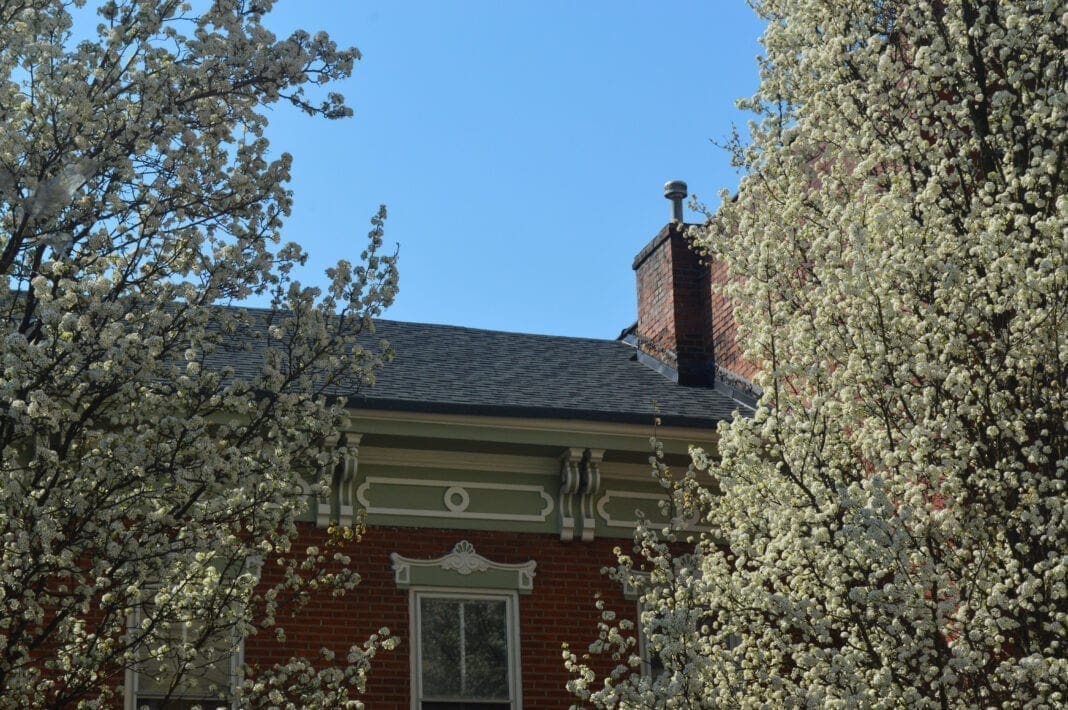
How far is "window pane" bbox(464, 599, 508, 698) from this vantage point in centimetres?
1275

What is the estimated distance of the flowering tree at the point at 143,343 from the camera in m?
7.44

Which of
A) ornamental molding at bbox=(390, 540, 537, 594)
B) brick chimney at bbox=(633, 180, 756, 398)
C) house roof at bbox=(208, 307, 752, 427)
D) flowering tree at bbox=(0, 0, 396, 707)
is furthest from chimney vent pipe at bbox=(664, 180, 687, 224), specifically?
flowering tree at bbox=(0, 0, 396, 707)

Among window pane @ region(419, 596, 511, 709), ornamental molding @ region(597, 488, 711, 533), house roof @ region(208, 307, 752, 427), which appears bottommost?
window pane @ region(419, 596, 511, 709)

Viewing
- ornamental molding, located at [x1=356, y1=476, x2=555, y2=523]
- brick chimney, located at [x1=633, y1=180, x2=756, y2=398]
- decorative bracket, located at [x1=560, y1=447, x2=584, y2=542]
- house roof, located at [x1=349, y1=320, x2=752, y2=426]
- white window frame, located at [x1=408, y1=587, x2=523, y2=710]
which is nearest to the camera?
white window frame, located at [x1=408, y1=587, x2=523, y2=710]

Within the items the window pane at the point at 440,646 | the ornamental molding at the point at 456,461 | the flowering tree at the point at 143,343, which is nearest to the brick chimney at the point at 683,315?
the ornamental molding at the point at 456,461

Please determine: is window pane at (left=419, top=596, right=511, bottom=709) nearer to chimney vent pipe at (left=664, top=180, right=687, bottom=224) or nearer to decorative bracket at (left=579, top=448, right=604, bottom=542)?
decorative bracket at (left=579, top=448, right=604, bottom=542)

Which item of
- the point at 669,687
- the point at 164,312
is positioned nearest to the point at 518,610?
the point at 669,687

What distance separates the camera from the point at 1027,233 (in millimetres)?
9281

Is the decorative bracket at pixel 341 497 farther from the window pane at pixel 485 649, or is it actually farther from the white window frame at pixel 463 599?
the window pane at pixel 485 649

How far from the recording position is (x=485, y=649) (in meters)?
12.9

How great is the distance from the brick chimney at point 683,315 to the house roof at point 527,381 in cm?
24

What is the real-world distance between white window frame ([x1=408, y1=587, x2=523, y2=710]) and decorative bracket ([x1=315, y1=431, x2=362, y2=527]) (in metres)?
0.90

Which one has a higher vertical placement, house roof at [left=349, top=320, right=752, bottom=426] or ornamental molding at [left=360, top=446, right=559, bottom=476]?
house roof at [left=349, top=320, right=752, bottom=426]

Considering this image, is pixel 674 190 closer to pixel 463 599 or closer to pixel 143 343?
pixel 463 599
